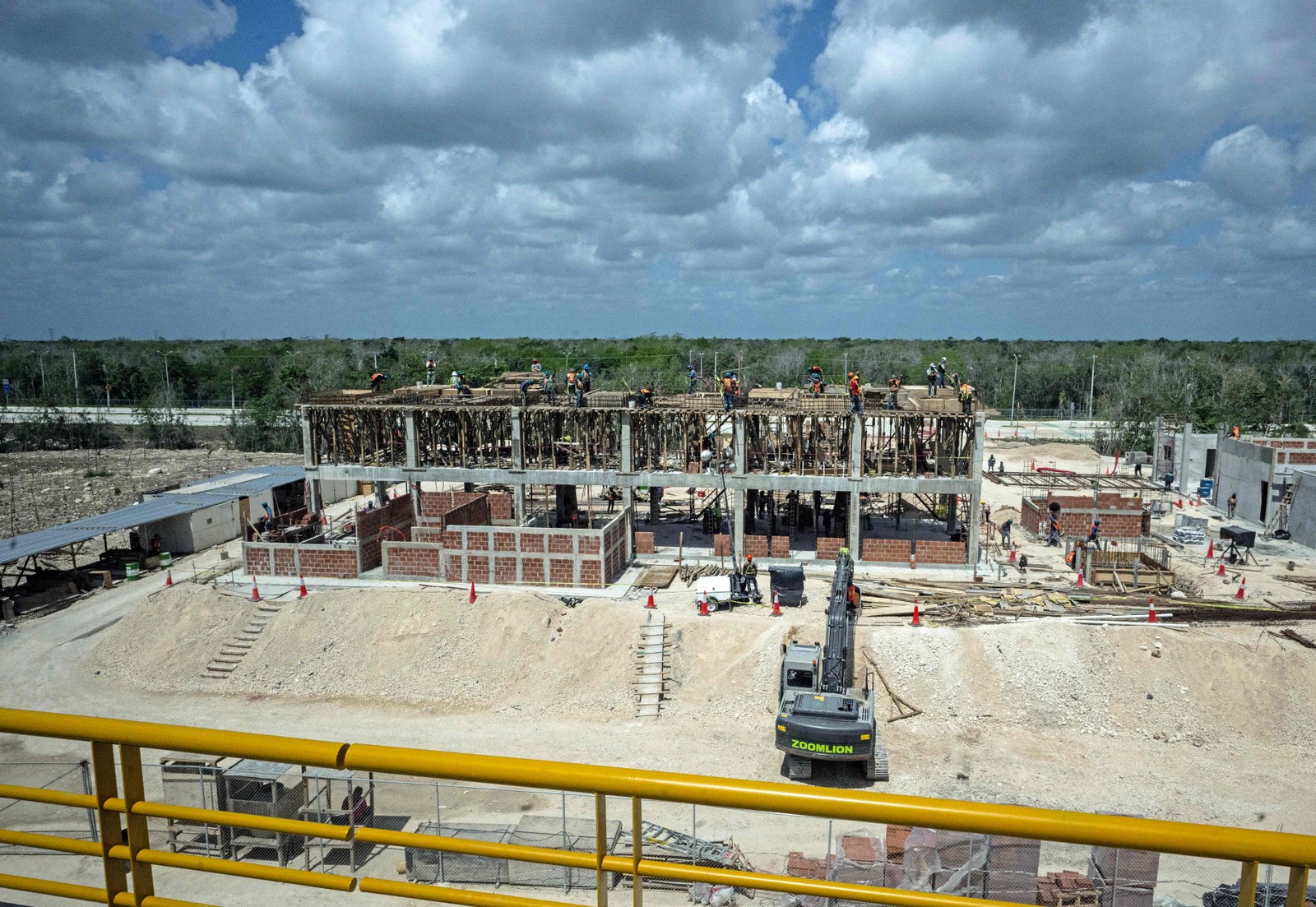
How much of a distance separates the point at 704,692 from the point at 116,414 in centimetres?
8571

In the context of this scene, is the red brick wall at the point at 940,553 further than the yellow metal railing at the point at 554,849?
Yes

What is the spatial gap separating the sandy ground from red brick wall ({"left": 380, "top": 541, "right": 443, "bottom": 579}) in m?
3.64

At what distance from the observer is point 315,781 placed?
18375 millimetres

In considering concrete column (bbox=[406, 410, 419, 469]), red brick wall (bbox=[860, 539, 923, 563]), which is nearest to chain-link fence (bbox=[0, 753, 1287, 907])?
red brick wall (bbox=[860, 539, 923, 563])

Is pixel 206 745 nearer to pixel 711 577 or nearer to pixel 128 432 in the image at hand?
pixel 711 577

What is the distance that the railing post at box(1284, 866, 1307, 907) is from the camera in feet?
8.48

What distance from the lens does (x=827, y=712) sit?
67.2ft

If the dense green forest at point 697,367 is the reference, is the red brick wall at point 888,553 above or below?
below

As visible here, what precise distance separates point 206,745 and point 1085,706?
2615 centimetres

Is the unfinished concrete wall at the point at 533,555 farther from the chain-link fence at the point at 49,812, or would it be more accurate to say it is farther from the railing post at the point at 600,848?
the railing post at the point at 600,848

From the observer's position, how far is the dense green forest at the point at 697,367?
77438 millimetres

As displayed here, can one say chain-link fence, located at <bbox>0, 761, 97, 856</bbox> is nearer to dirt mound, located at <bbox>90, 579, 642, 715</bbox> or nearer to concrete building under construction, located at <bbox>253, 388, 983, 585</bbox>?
dirt mound, located at <bbox>90, 579, 642, 715</bbox>

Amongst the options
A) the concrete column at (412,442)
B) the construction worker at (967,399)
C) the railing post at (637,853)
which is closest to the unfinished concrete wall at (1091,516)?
the construction worker at (967,399)

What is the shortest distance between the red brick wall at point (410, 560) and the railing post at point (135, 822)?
31051 mm
